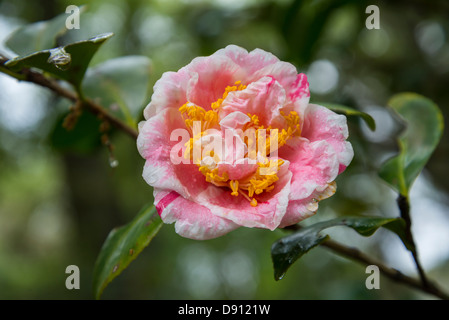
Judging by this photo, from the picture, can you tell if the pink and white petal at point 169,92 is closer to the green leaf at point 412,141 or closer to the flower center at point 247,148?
the flower center at point 247,148

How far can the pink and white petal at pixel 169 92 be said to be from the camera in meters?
0.65

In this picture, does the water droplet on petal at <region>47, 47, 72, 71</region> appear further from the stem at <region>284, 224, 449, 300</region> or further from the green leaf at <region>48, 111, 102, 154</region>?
the stem at <region>284, 224, 449, 300</region>

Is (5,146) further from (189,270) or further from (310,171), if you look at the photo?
(310,171)

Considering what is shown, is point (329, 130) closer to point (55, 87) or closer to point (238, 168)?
point (238, 168)

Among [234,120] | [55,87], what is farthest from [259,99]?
[55,87]

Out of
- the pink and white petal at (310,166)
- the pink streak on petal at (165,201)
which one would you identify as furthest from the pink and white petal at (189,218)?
the pink and white petal at (310,166)

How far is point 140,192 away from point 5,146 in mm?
1185

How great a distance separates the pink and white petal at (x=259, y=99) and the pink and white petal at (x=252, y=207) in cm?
10

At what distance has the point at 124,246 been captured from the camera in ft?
2.43

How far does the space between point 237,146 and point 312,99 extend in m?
0.48

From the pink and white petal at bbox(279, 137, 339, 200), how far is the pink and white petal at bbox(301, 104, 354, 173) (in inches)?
0.6

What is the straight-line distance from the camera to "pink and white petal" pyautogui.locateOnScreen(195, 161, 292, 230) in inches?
22.5

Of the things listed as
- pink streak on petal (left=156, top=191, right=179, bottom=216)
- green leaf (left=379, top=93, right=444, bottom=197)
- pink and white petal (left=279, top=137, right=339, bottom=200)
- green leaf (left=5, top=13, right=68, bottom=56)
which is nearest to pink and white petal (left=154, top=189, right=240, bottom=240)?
pink streak on petal (left=156, top=191, right=179, bottom=216)
